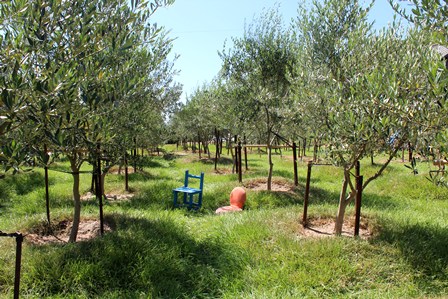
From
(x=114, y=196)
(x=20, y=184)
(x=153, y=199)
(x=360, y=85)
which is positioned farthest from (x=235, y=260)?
(x=20, y=184)

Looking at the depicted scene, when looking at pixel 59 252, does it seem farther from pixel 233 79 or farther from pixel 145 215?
pixel 233 79

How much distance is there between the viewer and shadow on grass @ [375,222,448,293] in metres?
6.03

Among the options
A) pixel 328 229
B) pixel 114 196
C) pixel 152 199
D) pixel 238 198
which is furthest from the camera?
pixel 114 196

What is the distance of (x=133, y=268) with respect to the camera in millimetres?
6141

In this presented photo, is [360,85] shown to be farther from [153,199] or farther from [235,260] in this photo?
[153,199]

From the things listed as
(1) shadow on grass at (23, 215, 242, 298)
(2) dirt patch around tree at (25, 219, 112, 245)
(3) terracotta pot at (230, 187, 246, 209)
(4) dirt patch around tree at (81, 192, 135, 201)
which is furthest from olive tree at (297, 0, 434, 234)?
(4) dirt patch around tree at (81, 192, 135, 201)

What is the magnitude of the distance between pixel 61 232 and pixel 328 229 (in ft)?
20.5

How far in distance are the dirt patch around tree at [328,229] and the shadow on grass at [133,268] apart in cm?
197

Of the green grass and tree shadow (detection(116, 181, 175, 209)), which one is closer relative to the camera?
the green grass

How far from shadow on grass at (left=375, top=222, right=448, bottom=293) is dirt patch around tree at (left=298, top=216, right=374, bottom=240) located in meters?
0.46

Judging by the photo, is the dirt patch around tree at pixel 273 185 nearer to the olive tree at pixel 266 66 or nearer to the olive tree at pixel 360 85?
the olive tree at pixel 266 66

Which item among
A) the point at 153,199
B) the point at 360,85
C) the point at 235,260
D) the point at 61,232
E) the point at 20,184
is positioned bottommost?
the point at 235,260

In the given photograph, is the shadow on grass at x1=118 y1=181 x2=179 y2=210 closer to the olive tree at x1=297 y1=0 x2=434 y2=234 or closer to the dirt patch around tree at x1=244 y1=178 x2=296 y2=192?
the dirt patch around tree at x1=244 y1=178 x2=296 y2=192

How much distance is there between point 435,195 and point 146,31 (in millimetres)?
12052
